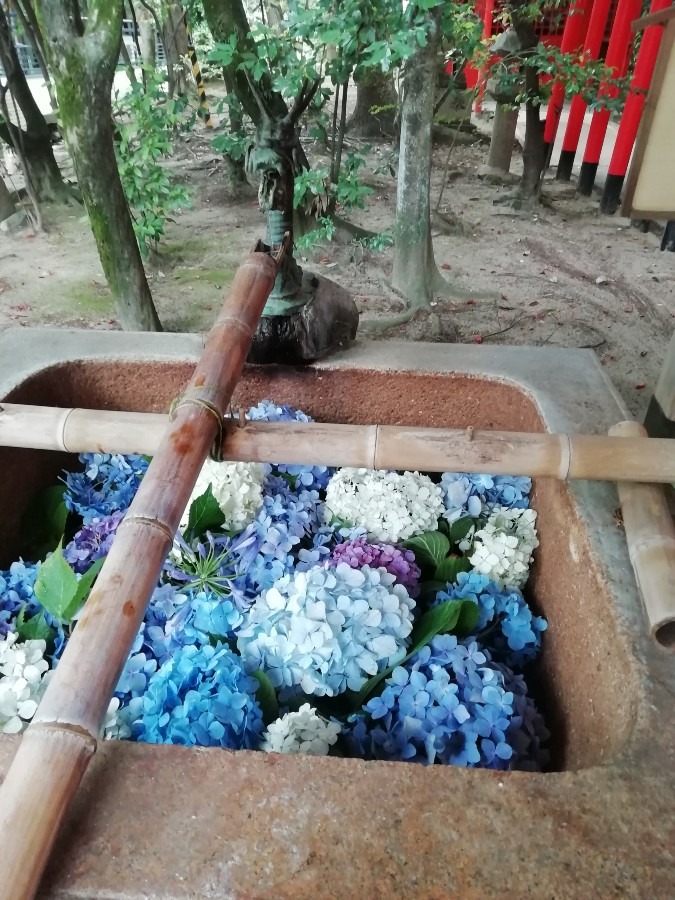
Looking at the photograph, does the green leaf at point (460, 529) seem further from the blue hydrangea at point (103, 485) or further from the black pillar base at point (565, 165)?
the black pillar base at point (565, 165)

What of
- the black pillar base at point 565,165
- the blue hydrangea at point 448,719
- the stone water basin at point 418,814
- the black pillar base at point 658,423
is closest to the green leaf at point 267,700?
the blue hydrangea at point 448,719

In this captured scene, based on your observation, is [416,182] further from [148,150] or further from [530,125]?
[530,125]

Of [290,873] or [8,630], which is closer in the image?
[290,873]

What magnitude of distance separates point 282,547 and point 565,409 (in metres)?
0.82

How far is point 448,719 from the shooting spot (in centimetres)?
117

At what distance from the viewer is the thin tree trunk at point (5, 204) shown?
17.6 feet

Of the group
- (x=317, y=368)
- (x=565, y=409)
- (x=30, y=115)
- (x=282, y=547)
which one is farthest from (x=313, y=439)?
(x=30, y=115)

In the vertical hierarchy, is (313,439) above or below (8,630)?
above

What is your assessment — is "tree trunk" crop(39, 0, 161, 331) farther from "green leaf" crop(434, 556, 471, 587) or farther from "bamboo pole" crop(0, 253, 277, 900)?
"green leaf" crop(434, 556, 471, 587)

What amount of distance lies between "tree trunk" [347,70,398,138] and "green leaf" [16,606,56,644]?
7.08 m

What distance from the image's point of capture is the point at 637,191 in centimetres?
135

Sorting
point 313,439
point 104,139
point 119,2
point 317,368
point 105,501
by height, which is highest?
point 119,2

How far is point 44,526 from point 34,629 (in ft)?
1.41

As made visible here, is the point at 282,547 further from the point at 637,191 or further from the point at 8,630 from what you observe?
the point at 637,191
